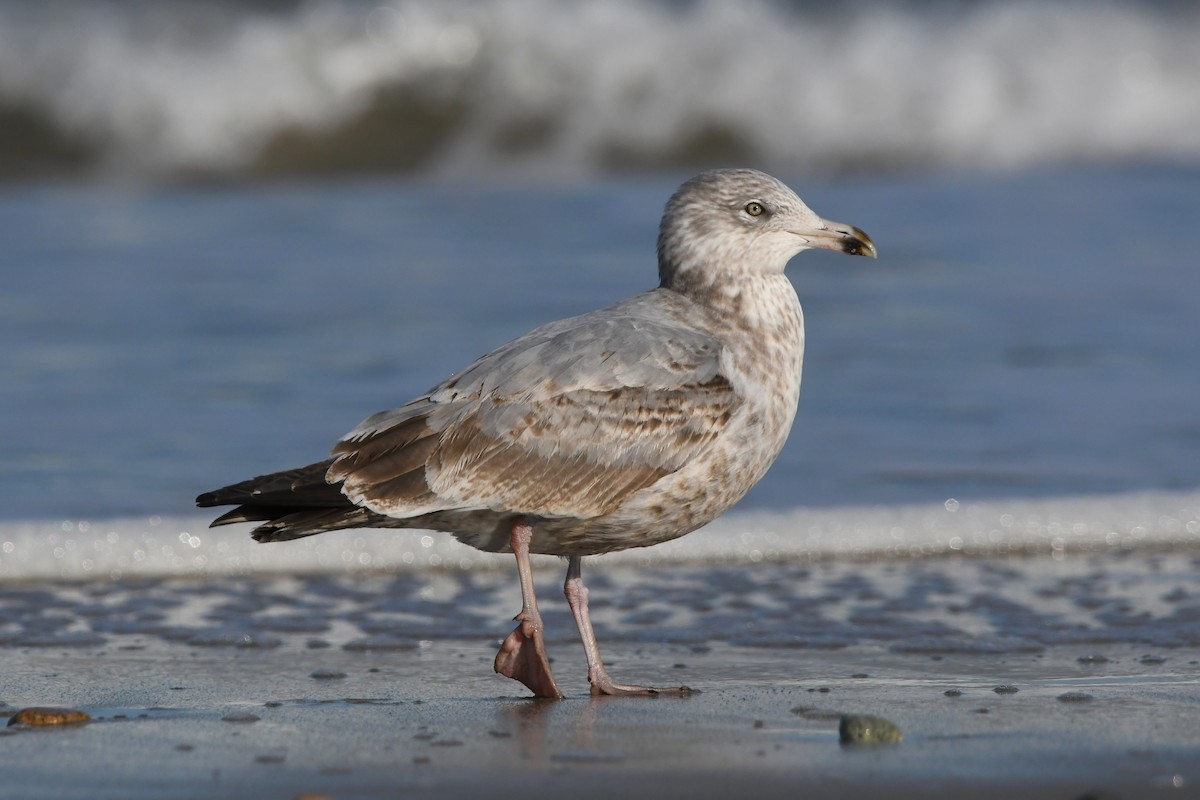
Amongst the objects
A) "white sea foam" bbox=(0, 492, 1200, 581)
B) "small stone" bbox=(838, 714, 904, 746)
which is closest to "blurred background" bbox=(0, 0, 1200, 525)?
"white sea foam" bbox=(0, 492, 1200, 581)

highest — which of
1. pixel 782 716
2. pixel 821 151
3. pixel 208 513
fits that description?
pixel 821 151

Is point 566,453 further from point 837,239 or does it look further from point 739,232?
point 837,239

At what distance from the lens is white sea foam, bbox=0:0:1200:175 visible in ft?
53.5

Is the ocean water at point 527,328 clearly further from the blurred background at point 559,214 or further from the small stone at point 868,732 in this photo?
the small stone at point 868,732

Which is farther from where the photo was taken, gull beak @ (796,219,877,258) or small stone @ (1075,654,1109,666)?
gull beak @ (796,219,877,258)

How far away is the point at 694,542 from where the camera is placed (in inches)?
253

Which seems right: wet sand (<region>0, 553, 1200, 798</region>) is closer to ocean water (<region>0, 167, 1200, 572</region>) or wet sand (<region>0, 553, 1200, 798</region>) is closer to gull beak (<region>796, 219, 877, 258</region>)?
ocean water (<region>0, 167, 1200, 572</region>)

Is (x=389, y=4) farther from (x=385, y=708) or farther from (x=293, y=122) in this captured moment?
(x=385, y=708)

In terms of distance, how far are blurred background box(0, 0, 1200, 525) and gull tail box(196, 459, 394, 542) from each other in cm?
235

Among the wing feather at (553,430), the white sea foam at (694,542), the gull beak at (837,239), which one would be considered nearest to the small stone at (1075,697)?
the wing feather at (553,430)

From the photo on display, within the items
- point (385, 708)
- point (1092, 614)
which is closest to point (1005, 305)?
point (1092, 614)

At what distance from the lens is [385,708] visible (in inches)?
171

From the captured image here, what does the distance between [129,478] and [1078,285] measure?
18.8 ft

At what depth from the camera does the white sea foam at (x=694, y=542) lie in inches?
244
